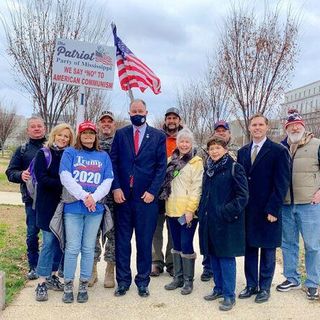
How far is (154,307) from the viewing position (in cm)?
468

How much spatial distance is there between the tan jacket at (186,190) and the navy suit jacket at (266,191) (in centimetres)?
61

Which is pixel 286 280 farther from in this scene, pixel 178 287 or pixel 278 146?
pixel 278 146

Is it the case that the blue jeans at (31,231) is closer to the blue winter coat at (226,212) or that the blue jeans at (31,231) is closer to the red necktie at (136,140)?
the red necktie at (136,140)

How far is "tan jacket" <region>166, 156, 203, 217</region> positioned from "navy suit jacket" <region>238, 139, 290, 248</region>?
61cm

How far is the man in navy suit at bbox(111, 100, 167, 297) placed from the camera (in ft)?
16.7

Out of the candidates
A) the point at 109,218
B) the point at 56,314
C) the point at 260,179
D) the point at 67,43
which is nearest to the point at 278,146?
the point at 260,179

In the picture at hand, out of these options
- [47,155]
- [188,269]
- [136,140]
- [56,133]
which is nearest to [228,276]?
[188,269]

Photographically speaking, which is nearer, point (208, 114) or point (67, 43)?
point (67, 43)

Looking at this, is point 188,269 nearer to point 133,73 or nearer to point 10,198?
point 133,73

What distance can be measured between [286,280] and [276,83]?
299 inches

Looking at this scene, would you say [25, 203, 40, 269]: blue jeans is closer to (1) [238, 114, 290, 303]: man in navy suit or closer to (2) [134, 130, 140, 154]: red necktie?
(2) [134, 130, 140, 154]: red necktie

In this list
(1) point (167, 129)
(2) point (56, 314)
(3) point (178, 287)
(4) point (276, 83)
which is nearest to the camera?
(2) point (56, 314)

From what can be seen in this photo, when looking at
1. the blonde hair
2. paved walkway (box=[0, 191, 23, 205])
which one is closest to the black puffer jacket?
the blonde hair

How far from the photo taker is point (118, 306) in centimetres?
469
